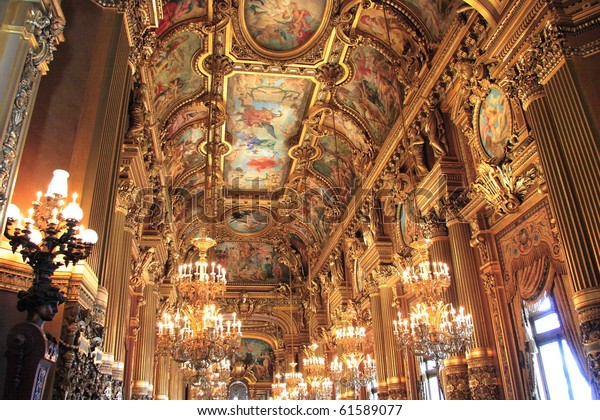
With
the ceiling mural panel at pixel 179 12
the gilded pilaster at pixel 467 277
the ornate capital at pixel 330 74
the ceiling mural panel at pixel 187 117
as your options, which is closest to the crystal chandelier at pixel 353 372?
the gilded pilaster at pixel 467 277

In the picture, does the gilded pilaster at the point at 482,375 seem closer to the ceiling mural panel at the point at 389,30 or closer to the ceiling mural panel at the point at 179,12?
the ceiling mural panel at the point at 389,30

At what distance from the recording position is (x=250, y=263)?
82.6 feet

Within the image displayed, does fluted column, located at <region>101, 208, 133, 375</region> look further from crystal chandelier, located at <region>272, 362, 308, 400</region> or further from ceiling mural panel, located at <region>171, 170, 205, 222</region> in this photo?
crystal chandelier, located at <region>272, 362, 308, 400</region>

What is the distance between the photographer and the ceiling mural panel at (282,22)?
1101cm

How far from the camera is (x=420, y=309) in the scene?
7.72 meters

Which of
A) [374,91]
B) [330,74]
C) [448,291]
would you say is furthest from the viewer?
[374,91]

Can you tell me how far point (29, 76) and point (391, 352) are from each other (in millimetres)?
10815

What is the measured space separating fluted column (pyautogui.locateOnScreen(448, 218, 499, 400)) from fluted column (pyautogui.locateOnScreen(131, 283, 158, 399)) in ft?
24.5

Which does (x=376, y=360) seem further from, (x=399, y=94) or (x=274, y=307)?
(x=274, y=307)

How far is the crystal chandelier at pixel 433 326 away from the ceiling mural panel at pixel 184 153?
8548 millimetres

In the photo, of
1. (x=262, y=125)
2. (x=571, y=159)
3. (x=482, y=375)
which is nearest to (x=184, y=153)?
(x=262, y=125)

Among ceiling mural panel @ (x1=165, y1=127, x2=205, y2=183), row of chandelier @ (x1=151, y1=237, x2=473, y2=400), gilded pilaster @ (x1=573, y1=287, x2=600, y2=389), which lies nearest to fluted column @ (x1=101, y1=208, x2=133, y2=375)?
row of chandelier @ (x1=151, y1=237, x2=473, y2=400)

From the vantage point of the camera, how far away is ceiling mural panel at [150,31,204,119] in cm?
1108

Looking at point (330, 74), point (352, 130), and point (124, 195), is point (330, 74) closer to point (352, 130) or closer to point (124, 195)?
point (352, 130)
